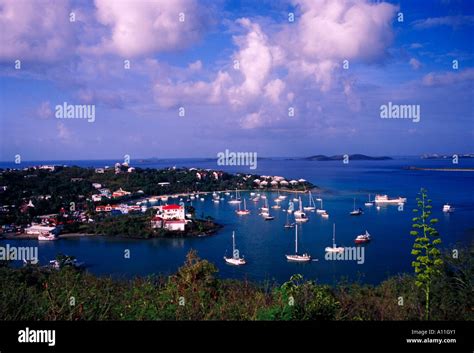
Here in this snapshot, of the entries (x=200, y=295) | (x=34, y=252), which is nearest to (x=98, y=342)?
(x=200, y=295)

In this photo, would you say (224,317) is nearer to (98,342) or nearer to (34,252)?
(98,342)

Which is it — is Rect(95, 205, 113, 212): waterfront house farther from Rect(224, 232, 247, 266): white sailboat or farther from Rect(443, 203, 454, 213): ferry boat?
Rect(443, 203, 454, 213): ferry boat

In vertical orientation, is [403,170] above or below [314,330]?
above

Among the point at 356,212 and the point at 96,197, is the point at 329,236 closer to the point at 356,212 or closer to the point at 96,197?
the point at 356,212

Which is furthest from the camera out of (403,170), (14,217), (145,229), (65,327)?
(145,229)

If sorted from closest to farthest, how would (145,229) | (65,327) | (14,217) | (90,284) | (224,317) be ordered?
1. (65,327)
2. (224,317)
3. (90,284)
4. (14,217)
5. (145,229)

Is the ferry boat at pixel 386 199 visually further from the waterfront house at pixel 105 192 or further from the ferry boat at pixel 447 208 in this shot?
the waterfront house at pixel 105 192
